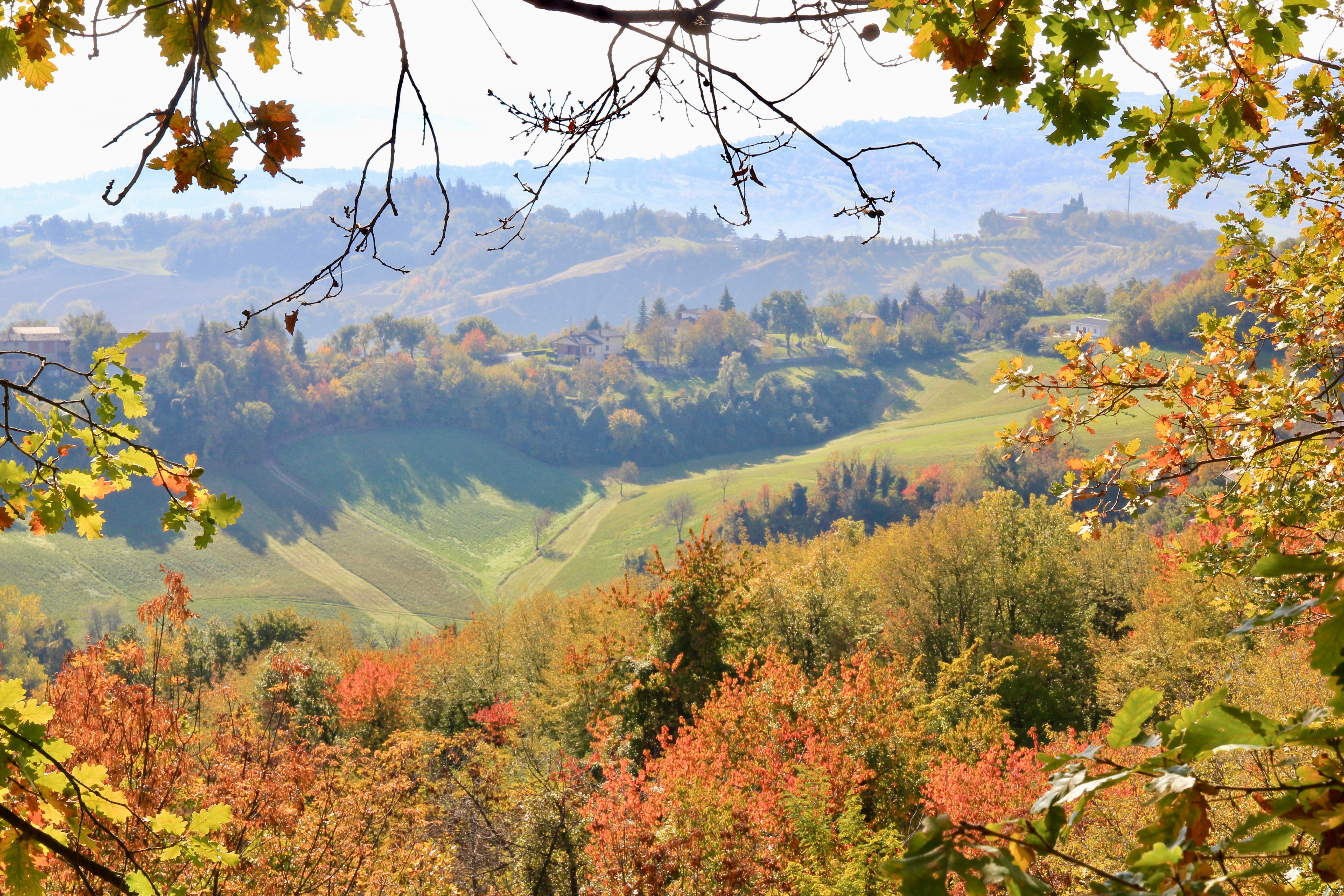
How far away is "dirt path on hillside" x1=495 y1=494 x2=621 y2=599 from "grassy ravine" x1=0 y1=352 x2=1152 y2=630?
9.0 inches

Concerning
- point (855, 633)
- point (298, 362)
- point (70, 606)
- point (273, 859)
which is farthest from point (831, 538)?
point (298, 362)

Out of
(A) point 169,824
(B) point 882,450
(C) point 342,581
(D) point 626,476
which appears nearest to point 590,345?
(D) point 626,476

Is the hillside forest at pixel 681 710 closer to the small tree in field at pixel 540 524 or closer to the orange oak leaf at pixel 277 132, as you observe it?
the orange oak leaf at pixel 277 132

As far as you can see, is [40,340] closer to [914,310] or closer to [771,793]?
[771,793]

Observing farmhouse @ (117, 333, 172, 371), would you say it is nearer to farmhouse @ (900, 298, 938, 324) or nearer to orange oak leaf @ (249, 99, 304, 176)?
orange oak leaf @ (249, 99, 304, 176)

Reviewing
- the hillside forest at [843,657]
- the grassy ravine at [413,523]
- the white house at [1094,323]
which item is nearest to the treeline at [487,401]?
the grassy ravine at [413,523]

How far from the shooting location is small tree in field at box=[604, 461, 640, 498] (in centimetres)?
10369

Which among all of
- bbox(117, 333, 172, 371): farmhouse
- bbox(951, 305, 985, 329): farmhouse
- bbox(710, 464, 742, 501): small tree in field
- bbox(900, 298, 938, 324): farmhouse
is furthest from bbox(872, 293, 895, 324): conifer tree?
bbox(117, 333, 172, 371): farmhouse

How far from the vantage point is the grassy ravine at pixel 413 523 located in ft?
243

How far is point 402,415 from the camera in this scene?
361ft

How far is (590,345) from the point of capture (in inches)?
5463

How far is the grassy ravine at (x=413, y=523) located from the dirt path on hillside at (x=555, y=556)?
0.23m

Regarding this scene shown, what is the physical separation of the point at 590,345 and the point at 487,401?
99.7 ft

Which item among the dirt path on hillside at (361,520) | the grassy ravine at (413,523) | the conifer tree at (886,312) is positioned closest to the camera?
the grassy ravine at (413,523)
